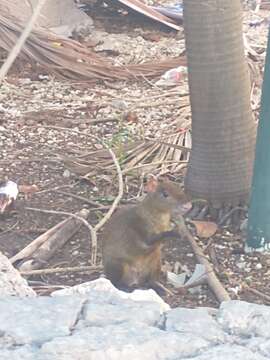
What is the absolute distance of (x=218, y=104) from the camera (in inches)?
214

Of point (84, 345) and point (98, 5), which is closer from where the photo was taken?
point (84, 345)

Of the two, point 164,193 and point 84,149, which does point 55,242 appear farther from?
point 84,149

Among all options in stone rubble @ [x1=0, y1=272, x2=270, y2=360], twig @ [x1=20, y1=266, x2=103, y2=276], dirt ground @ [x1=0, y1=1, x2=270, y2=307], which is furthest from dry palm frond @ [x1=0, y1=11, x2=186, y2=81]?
stone rubble @ [x1=0, y1=272, x2=270, y2=360]

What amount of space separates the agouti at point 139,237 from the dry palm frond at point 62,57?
3771mm

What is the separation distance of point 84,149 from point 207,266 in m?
2.25

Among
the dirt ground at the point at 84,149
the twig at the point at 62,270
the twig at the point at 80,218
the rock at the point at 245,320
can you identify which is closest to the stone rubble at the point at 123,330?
the rock at the point at 245,320

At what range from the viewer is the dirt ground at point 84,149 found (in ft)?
16.9

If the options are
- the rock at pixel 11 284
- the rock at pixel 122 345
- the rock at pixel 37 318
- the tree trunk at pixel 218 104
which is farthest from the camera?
the tree trunk at pixel 218 104

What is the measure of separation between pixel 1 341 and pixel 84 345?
221 mm

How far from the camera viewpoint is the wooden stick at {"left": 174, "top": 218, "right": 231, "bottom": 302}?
4762 mm

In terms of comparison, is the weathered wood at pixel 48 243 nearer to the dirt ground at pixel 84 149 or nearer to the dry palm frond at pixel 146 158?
the dirt ground at pixel 84 149

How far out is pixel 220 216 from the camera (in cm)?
561

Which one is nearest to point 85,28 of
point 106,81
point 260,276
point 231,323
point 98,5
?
point 98,5

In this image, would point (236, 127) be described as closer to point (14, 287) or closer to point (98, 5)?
point (14, 287)
